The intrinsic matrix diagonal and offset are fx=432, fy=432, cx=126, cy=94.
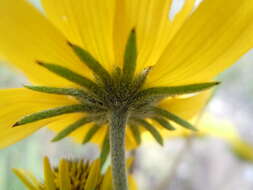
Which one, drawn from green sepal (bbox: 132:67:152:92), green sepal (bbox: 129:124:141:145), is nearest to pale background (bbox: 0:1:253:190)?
green sepal (bbox: 129:124:141:145)

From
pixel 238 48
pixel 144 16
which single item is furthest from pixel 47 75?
pixel 238 48

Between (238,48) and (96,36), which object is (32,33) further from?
(238,48)

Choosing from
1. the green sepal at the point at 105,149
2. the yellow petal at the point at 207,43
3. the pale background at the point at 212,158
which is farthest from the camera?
the pale background at the point at 212,158

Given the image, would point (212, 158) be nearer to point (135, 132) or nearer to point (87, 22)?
point (135, 132)

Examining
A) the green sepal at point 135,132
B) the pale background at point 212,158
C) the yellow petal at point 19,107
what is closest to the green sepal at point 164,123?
the green sepal at point 135,132

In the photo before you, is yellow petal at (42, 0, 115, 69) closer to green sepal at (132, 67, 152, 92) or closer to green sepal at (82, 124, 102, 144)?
green sepal at (132, 67, 152, 92)

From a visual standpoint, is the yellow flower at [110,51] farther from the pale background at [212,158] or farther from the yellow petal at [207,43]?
the pale background at [212,158]

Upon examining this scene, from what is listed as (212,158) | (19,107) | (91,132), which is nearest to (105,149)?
(91,132)
